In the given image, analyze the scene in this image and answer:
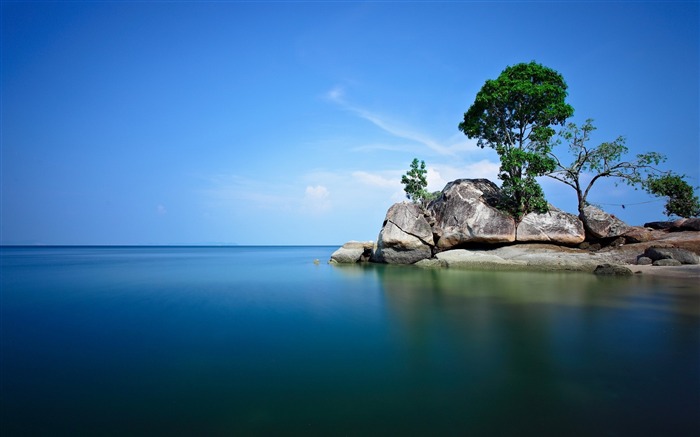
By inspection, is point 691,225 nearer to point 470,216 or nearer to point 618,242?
point 618,242

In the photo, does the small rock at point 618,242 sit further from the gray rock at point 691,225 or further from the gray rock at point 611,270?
the gray rock at point 611,270

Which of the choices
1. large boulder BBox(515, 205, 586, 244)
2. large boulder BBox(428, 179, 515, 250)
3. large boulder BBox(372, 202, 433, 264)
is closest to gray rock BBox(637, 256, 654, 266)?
large boulder BBox(515, 205, 586, 244)

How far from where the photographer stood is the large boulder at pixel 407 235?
26.0 meters

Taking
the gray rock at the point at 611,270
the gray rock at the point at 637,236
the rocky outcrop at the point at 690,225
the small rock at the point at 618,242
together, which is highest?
the rocky outcrop at the point at 690,225

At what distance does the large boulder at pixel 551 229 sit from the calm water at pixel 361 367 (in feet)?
37.7

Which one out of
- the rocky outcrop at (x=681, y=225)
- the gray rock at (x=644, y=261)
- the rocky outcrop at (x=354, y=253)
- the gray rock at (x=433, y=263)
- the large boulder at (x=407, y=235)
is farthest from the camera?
the rocky outcrop at (x=354, y=253)

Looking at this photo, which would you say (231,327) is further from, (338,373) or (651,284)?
(651,284)

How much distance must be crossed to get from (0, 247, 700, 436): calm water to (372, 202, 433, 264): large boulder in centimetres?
1390

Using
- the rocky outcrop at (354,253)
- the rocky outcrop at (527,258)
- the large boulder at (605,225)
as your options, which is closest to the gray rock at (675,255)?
the rocky outcrop at (527,258)

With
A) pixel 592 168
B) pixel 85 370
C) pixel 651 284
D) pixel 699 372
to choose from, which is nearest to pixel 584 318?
pixel 699 372

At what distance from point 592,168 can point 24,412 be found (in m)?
30.6

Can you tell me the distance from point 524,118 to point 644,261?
41.1 ft

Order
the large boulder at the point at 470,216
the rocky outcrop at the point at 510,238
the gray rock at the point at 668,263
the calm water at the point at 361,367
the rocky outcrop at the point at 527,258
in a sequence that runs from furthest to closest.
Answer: the large boulder at the point at 470,216
the rocky outcrop at the point at 510,238
the rocky outcrop at the point at 527,258
the gray rock at the point at 668,263
the calm water at the point at 361,367

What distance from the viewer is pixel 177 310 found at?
11289 millimetres
